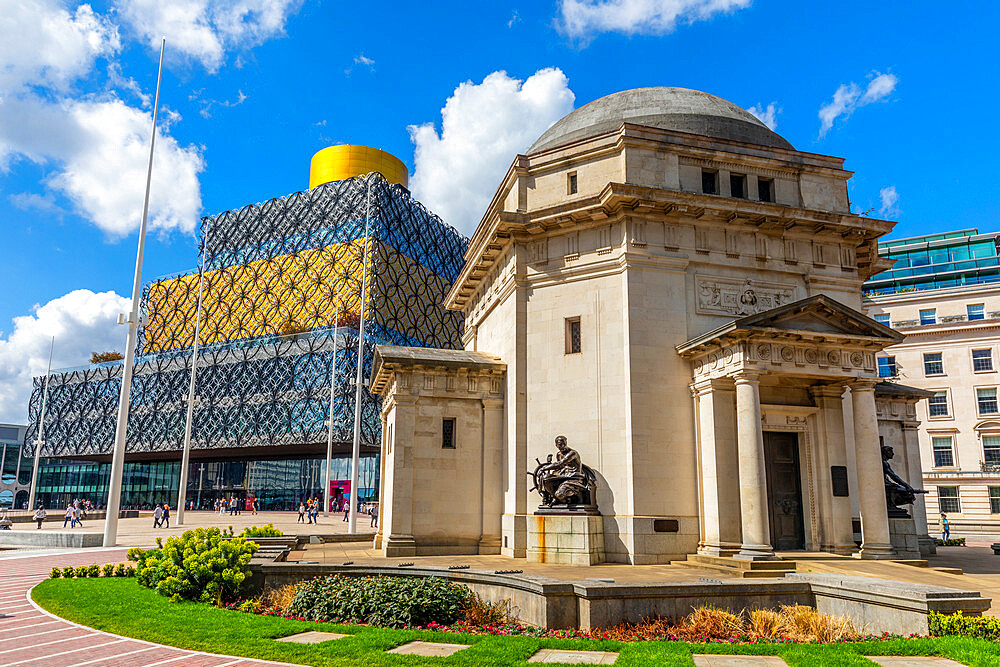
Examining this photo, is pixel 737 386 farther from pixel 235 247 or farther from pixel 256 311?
pixel 235 247

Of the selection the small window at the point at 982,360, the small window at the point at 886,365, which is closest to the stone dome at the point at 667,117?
the small window at the point at 886,365

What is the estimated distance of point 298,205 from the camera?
85562 millimetres

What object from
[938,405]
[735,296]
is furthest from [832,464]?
[938,405]

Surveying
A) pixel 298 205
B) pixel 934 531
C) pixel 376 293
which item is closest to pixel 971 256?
pixel 934 531

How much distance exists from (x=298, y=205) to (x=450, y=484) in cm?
6780

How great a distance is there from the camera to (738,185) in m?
26.2

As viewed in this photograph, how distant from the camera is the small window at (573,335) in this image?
24859mm

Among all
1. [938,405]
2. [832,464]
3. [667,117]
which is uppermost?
[667,117]

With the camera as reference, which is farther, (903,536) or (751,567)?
(903,536)

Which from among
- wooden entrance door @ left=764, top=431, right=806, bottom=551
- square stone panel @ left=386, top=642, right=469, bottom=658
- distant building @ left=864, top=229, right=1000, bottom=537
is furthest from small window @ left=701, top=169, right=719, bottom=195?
distant building @ left=864, top=229, right=1000, bottom=537

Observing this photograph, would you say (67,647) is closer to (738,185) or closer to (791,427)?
(791,427)

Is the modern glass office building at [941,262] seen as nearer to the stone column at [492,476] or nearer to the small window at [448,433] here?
the stone column at [492,476]

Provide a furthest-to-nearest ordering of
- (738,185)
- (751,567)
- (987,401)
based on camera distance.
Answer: (987,401) < (738,185) < (751,567)

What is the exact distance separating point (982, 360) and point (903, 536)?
150ft
